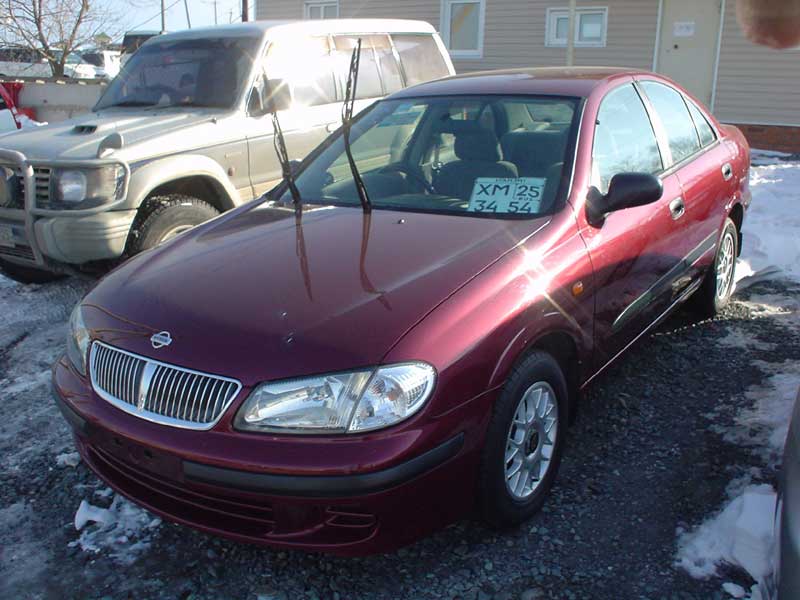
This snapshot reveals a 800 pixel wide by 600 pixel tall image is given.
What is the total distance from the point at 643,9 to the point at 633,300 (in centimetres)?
1109

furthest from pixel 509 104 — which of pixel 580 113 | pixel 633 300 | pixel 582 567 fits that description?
pixel 582 567

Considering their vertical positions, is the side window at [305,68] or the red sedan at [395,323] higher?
the side window at [305,68]

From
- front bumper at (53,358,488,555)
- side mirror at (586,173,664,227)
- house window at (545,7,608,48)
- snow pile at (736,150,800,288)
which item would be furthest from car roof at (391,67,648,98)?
house window at (545,7,608,48)

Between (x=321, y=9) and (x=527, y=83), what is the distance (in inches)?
563

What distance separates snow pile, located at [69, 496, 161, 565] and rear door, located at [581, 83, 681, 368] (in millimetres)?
2018

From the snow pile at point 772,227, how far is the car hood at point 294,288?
11.9 feet

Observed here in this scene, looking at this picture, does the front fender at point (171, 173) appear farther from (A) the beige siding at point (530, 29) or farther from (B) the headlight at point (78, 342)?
(A) the beige siding at point (530, 29)

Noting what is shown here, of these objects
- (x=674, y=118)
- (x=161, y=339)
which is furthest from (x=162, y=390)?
(x=674, y=118)

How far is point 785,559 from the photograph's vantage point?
1.91m

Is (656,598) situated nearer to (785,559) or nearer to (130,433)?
(785,559)

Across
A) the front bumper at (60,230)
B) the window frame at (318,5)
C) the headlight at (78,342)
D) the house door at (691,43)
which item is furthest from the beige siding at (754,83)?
the headlight at (78,342)

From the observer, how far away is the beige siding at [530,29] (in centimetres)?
1309

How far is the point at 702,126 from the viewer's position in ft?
15.6

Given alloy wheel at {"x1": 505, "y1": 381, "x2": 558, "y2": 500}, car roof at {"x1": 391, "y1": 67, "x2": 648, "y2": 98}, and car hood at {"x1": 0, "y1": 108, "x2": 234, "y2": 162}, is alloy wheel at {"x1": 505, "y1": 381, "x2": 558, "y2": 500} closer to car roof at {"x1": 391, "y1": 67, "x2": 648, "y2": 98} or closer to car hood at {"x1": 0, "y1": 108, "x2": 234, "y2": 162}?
car roof at {"x1": 391, "y1": 67, "x2": 648, "y2": 98}
